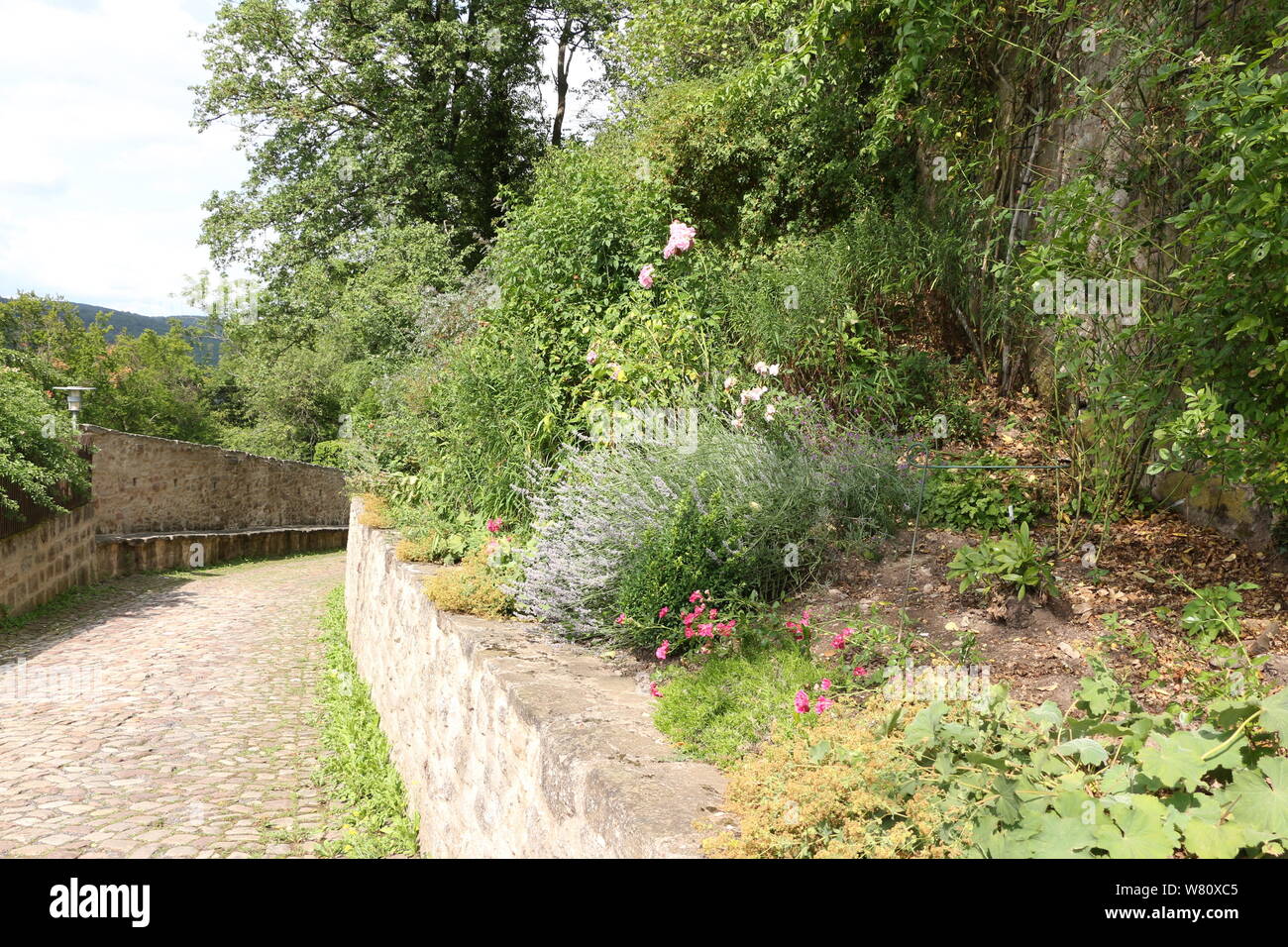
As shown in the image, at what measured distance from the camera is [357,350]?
52.0 ft

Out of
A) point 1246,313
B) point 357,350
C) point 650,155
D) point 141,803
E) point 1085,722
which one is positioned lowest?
point 141,803

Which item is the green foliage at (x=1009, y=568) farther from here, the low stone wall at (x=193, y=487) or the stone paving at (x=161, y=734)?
the low stone wall at (x=193, y=487)

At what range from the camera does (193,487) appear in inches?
645

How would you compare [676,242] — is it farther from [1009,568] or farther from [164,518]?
[164,518]

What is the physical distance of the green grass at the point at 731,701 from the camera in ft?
8.61

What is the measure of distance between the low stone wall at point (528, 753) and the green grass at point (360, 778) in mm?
129

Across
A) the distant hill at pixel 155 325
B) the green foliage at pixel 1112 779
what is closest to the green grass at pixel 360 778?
the green foliage at pixel 1112 779

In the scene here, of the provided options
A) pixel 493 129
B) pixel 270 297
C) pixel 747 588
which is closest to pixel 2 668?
pixel 747 588

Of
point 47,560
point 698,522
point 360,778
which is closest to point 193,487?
point 47,560

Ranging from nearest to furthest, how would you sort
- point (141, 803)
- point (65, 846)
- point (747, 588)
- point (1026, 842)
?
point (1026, 842) → point (747, 588) → point (65, 846) → point (141, 803)

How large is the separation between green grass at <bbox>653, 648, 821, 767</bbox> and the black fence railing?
29.9 ft

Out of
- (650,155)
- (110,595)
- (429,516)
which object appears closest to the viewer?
(429,516)

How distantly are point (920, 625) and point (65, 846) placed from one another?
405cm
